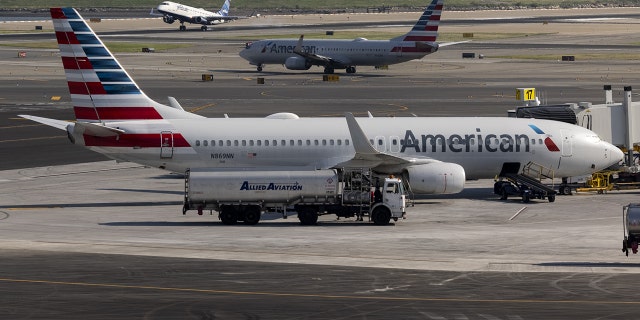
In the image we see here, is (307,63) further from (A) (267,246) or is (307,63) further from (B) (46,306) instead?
(B) (46,306)

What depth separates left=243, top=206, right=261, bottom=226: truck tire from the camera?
54.5 meters

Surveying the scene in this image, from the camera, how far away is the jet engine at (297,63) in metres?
152

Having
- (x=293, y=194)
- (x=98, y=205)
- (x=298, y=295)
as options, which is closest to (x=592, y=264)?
(x=298, y=295)

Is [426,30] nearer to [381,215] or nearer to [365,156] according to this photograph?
[365,156]

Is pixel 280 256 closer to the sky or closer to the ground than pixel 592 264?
closer to the sky

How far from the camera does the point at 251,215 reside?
2149 inches

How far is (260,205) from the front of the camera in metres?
54.3

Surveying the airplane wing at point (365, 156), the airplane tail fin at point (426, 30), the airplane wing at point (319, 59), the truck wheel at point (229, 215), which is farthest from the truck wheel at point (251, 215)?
the airplane wing at point (319, 59)

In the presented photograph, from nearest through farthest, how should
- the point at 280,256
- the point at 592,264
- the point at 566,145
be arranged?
the point at 592,264
the point at 280,256
the point at 566,145

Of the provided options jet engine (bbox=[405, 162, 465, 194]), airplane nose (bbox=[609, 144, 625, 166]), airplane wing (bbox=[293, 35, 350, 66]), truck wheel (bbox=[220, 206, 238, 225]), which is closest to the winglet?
jet engine (bbox=[405, 162, 465, 194])

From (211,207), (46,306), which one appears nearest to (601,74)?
(211,207)

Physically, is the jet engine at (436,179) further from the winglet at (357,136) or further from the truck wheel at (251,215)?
the truck wheel at (251,215)

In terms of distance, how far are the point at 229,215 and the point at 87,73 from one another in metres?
11.1

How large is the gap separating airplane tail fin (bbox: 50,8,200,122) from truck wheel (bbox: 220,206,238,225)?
872cm
